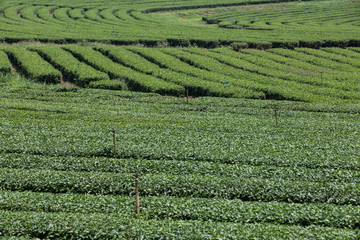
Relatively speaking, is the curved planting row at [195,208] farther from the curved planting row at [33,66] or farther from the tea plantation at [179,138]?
the curved planting row at [33,66]


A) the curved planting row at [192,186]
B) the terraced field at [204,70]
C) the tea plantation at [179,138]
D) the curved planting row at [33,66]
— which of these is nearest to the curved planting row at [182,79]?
the terraced field at [204,70]

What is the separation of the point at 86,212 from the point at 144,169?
5.60 m

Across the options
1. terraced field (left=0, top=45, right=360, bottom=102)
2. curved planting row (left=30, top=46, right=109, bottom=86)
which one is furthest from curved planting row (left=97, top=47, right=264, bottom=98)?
curved planting row (left=30, top=46, right=109, bottom=86)

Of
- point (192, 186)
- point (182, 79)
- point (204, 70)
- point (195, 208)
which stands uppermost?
point (204, 70)

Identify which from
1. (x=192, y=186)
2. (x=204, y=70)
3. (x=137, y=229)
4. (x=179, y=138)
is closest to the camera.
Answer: (x=137, y=229)

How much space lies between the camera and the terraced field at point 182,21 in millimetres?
74812

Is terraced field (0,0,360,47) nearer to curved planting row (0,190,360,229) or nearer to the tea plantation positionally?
the tea plantation

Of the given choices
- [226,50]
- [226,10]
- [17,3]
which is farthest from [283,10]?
[17,3]

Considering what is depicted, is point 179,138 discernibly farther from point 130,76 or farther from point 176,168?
point 130,76

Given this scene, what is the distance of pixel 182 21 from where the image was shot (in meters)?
115

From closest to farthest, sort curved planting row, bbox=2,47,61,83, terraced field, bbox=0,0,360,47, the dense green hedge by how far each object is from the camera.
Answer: the dense green hedge
curved planting row, bbox=2,47,61,83
terraced field, bbox=0,0,360,47

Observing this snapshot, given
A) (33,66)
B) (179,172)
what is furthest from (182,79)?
(179,172)

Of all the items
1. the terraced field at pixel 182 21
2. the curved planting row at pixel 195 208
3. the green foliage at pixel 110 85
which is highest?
the terraced field at pixel 182 21

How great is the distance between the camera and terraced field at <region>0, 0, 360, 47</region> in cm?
7481
